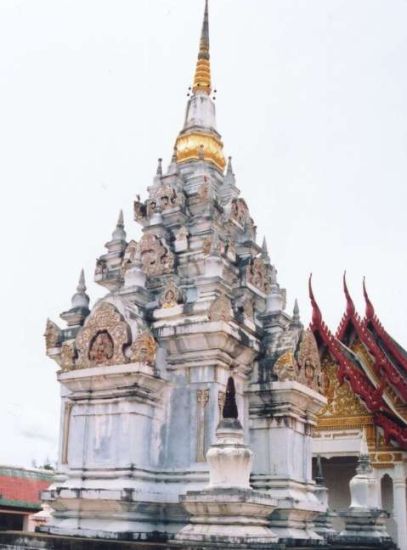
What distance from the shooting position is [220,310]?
10352mm

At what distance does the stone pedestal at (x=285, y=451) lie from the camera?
10500 millimetres

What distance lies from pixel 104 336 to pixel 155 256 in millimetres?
2010

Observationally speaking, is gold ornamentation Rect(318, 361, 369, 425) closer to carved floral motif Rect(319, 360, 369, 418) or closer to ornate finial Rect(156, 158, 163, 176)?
carved floral motif Rect(319, 360, 369, 418)

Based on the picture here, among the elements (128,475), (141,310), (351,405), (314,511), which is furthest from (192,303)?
(351,405)

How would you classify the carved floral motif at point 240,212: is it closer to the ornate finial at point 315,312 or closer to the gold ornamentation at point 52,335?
the gold ornamentation at point 52,335

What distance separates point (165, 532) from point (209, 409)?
175 centimetres

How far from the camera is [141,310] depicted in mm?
11375

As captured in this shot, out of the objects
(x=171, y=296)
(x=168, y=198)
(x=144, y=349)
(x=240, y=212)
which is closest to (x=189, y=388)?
(x=144, y=349)

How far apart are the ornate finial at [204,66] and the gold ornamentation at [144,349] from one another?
6361mm

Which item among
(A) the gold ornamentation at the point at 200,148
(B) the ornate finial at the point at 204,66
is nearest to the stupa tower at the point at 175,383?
(A) the gold ornamentation at the point at 200,148

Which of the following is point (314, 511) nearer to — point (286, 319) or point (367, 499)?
point (286, 319)

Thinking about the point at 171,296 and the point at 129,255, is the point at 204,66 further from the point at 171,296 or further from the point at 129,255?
the point at 171,296

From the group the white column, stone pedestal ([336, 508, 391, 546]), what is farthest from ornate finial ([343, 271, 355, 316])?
stone pedestal ([336, 508, 391, 546])

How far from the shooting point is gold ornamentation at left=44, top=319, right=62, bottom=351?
12.0 m
